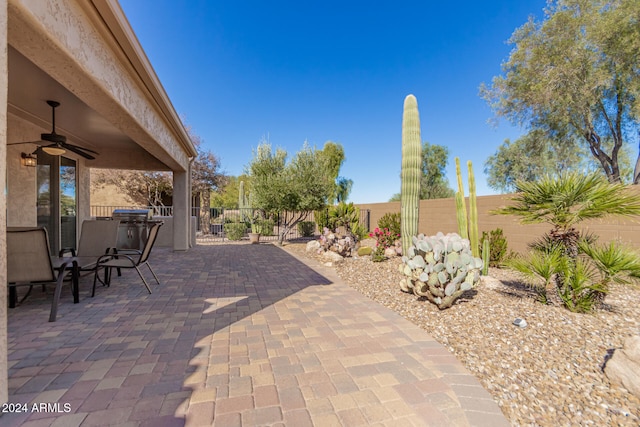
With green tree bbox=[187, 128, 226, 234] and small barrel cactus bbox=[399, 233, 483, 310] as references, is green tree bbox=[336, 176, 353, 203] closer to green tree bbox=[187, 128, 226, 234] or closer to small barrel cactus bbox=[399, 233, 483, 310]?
green tree bbox=[187, 128, 226, 234]

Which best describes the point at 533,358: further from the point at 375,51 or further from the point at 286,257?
the point at 375,51

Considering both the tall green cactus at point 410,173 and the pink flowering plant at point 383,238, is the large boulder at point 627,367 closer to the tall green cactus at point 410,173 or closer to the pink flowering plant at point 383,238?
the tall green cactus at point 410,173

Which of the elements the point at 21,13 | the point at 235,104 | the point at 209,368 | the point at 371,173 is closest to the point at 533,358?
the point at 209,368

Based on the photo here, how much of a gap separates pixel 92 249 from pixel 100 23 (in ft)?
11.7

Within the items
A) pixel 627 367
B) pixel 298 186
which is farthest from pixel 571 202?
pixel 298 186

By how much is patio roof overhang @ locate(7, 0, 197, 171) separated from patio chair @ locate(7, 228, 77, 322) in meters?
1.72

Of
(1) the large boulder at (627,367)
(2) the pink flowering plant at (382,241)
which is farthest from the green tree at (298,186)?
(1) the large boulder at (627,367)

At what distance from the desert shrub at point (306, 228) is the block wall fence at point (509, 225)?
264 inches

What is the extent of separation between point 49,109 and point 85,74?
3396 mm

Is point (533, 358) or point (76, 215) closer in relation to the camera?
point (533, 358)

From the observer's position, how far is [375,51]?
1041 centimetres

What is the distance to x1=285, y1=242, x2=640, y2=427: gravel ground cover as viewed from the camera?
5.86 feet

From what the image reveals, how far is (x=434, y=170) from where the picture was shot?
69.1ft

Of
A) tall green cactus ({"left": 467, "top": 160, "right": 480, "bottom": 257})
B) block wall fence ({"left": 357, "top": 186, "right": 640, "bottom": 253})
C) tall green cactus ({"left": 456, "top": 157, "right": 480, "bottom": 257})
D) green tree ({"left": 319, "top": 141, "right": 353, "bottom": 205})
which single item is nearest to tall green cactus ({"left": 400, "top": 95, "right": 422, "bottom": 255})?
tall green cactus ({"left": 456, "top": 157, "right": 480, "bottom": 257})
